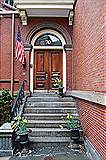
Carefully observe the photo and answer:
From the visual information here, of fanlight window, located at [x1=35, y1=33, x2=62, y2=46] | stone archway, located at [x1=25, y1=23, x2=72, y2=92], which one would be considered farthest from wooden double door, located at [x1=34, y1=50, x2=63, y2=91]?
fanlight window, located at [x1=35, y1=33, x2=62, y2=46]

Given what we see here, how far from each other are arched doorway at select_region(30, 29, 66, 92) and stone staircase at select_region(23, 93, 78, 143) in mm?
1005

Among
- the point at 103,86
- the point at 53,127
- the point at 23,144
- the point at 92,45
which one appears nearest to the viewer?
the point at 103,86

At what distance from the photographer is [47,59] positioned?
37.4 ft

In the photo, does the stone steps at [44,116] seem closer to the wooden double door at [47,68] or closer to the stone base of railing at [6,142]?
the stone base of railing at [6,142]

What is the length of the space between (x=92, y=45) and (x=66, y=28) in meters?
5.42

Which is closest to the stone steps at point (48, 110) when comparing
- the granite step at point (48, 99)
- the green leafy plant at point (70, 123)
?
the green leafy plant at point (70, 123)

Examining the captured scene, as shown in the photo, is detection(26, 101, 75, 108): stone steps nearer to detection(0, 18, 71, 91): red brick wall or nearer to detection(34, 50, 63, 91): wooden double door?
detection(0, 18, 71, 91): red brick wall

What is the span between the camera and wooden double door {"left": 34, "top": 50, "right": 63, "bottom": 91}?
444 inches

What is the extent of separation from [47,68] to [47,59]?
47cm

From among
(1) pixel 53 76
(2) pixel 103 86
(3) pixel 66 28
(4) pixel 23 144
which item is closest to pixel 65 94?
(1) pixel 53 76

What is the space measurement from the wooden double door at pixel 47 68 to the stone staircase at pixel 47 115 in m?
0.95

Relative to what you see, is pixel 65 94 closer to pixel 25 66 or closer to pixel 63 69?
pixel 63 69

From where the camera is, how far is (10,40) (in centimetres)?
1127

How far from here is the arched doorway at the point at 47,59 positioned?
11.2m
